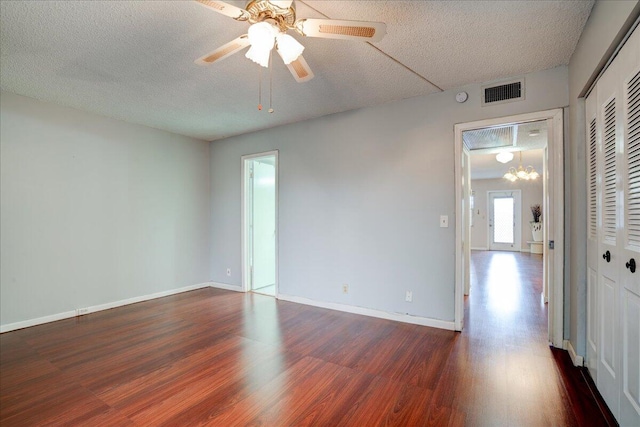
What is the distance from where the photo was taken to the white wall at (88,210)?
124 inches

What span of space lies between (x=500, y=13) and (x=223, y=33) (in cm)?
184

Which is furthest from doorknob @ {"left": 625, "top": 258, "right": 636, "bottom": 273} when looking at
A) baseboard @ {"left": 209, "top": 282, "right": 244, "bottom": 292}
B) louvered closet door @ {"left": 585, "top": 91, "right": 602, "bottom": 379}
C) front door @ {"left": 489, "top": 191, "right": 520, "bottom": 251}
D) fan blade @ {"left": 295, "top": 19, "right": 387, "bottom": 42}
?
front door @ {"left": 489, "top": 191, "right": 520, "bottom": 251}

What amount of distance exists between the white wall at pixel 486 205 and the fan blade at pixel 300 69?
10.1m

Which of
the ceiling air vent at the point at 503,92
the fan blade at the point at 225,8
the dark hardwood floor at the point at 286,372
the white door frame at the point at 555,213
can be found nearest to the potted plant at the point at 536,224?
the dark hardwood floor at the point at 286,372

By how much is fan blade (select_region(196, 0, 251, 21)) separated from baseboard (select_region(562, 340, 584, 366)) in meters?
3.25

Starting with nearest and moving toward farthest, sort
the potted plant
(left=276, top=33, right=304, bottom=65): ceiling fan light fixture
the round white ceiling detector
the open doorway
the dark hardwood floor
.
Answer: (left=276, top=33, right=304, bottom=65): ceiling fan light fixture, the dark hardwood floor, the round white ceiling detector, the open doorway, the potted plant

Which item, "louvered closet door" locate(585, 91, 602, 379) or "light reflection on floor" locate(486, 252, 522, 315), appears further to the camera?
"light reflection on floor" locate(486, 252, 522, 315)

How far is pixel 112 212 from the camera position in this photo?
12.8ft

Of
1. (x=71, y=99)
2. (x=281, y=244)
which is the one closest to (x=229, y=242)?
(x=281, y=244)

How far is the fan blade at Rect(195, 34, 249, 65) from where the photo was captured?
5.56 ft

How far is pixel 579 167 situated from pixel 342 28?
2.10 metres

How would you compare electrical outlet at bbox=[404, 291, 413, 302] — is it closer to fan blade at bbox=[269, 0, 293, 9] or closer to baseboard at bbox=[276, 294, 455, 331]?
baseboard at bbox=[276, 294, 455, 331]

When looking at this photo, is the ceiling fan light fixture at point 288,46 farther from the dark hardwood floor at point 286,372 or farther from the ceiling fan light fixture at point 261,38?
the dark hardwood floor at point 286,372

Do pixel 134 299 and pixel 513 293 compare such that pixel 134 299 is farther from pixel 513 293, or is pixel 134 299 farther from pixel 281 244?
pixel 513 293
